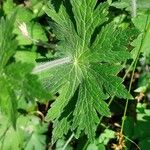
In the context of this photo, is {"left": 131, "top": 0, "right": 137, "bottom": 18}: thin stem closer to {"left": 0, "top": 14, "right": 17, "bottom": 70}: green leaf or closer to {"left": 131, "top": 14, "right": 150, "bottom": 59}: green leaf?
{"left": 131, "top": 14, "right": 150, "bottom": 59}: green leaf

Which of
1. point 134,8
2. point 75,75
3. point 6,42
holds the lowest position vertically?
point 75,75

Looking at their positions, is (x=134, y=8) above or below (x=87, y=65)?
above

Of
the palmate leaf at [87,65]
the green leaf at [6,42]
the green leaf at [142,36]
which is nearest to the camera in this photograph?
the green leaf at [6,42]

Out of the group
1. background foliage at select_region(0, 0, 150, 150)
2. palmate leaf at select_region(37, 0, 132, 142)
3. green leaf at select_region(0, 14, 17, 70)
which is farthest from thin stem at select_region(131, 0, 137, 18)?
green leaf at select_region(0, 14, 17, 70)

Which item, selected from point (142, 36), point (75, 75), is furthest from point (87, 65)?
point (142, 36)

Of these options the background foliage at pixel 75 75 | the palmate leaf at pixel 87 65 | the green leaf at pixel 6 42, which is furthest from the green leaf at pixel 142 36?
the green leaf at pixel 6 42

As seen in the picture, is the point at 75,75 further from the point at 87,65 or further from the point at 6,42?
the point at 6,42

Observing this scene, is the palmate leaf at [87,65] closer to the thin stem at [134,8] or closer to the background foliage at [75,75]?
the background foliage at [75,75]

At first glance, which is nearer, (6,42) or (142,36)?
(6,42)
